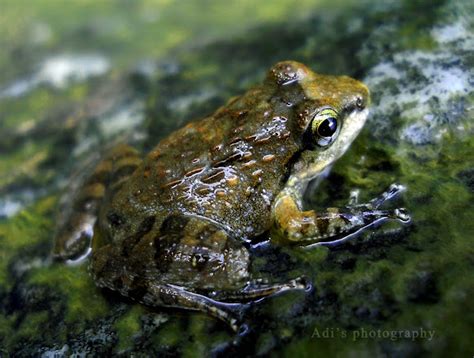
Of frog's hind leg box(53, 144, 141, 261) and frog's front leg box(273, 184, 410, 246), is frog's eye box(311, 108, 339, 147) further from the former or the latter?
frog's hind leg box(53, 144, 141, 261)

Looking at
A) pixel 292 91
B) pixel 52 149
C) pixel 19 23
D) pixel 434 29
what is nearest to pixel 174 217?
pixel 292 91

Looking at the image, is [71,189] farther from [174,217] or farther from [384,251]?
[384,251]

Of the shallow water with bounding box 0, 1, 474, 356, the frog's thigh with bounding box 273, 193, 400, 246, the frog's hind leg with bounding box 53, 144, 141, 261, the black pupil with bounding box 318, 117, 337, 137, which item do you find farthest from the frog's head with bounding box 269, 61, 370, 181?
the frog's hind leg with bounding box 53, 144, 141, 261

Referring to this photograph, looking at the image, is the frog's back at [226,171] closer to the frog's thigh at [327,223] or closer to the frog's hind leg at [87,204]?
the frog's thigh at [327,223]

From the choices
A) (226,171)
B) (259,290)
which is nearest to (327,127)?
(226,171)

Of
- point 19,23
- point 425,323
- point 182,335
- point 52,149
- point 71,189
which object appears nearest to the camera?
point 425,323

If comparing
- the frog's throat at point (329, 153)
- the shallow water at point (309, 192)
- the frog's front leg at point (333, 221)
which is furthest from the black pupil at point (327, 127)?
the frog's front leg at point (333, 221)
